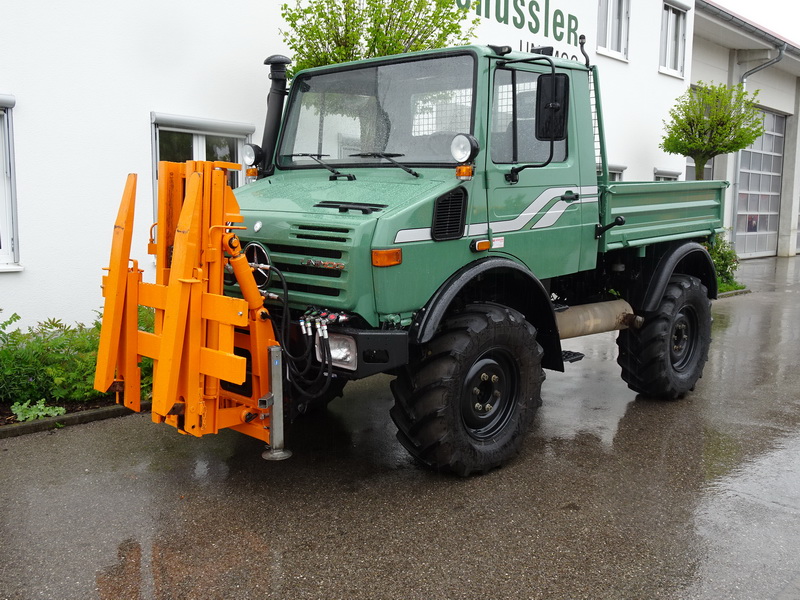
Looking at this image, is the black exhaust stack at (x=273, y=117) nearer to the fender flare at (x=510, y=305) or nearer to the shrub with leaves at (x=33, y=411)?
the fender flare at (x=510, y=305)

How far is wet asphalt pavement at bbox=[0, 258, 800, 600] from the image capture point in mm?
3320

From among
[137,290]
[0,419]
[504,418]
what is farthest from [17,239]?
[504,418]

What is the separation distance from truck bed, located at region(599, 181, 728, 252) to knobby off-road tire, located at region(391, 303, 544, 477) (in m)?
1.32

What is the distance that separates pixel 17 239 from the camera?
676cm

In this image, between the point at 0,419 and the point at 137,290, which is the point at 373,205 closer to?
the point at 137,290

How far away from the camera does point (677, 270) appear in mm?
6605

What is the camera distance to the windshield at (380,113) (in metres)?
4.46

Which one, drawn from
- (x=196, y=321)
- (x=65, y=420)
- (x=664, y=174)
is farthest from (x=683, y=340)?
(x=664, y=174)

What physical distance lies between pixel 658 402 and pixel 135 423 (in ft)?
13.6

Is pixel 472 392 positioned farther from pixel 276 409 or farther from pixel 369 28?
pixel 369 28

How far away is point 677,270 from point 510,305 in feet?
7.89

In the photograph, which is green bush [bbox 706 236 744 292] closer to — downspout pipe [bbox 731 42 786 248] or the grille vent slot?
downspout pipe [bbox 731 42 786 248]

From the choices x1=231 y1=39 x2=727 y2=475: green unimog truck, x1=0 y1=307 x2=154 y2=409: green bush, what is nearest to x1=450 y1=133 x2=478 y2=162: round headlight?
x1=231 y1=39 x2=727 y2=475: green unimog truck

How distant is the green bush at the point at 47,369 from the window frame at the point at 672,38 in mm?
12889
